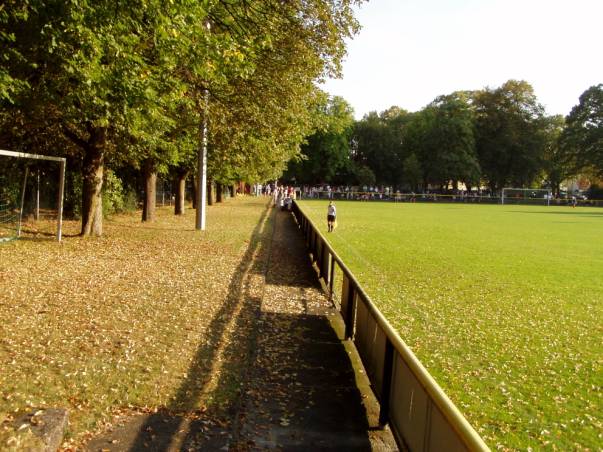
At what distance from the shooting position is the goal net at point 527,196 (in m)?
78.4

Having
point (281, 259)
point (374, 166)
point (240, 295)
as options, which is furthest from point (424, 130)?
point (240, 295)

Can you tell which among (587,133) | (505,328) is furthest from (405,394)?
(587,133)

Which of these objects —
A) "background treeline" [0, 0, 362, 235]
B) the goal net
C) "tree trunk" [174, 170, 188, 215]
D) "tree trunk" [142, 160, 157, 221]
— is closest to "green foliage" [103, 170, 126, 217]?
"background treeline" [0, 0, 362, 235]

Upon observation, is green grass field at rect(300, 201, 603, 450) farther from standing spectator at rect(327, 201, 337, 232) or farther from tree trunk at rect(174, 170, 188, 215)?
tree trunk at rect(174, 170, 188, 215)

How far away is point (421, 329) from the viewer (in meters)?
8.92

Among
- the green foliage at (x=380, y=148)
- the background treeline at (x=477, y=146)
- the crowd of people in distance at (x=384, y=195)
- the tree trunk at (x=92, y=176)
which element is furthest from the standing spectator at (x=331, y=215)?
the green foliage at (x=380, y=148)

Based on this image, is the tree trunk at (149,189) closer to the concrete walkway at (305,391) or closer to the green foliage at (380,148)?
the concrete walkway at (305,391)

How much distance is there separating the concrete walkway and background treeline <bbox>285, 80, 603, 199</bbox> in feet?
223

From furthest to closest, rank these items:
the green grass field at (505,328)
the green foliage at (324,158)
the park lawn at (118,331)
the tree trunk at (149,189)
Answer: the green foliage at (324,158)
the tree trunk at (149,189)
the green grass field at (505,328)
the park lawn at (118,331)

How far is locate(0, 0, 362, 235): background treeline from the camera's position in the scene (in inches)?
355

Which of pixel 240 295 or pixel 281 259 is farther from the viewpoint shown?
pixel 281 259

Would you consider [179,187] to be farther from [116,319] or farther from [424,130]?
[424,130]

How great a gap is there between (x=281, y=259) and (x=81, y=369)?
404 inches

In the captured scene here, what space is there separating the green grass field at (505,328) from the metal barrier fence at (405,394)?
98 cm
